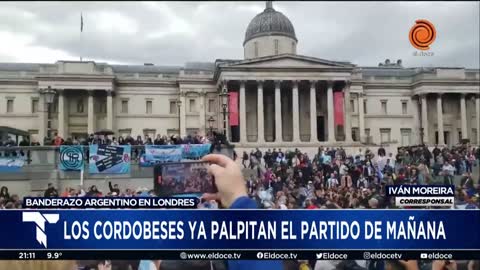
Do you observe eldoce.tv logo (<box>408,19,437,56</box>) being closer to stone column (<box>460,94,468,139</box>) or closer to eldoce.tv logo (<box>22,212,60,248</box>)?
stone column (<box>460,94,468,139</box>)

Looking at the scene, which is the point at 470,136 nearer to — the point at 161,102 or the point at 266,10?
the point at 266,10

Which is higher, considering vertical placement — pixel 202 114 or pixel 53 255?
pixel 202 114

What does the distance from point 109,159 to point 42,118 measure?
1521mm

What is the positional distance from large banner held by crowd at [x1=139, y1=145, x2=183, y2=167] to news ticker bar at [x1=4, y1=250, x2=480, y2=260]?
1931 millimetres

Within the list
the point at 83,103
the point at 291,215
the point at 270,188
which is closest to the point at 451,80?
the point at 270,188

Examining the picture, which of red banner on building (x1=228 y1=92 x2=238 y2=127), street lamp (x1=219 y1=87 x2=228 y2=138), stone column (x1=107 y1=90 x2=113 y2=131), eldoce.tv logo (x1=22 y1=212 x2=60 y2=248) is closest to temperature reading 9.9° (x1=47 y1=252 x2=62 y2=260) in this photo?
eldoce.tv logo (x1=22 y1=212 x2=60 y2=248)

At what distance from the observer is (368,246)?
5.50 m

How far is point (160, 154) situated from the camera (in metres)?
7.28

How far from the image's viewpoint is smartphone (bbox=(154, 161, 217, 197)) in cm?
636

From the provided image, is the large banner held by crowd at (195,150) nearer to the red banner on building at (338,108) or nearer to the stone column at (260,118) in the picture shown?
the stone column at (260,118)

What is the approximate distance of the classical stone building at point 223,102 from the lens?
737 cm

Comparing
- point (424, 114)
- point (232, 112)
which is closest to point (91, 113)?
point (232, 112)

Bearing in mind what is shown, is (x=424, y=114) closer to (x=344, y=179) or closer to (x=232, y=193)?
(x=344, y=179)

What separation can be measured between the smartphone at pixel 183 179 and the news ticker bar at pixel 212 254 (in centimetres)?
101
